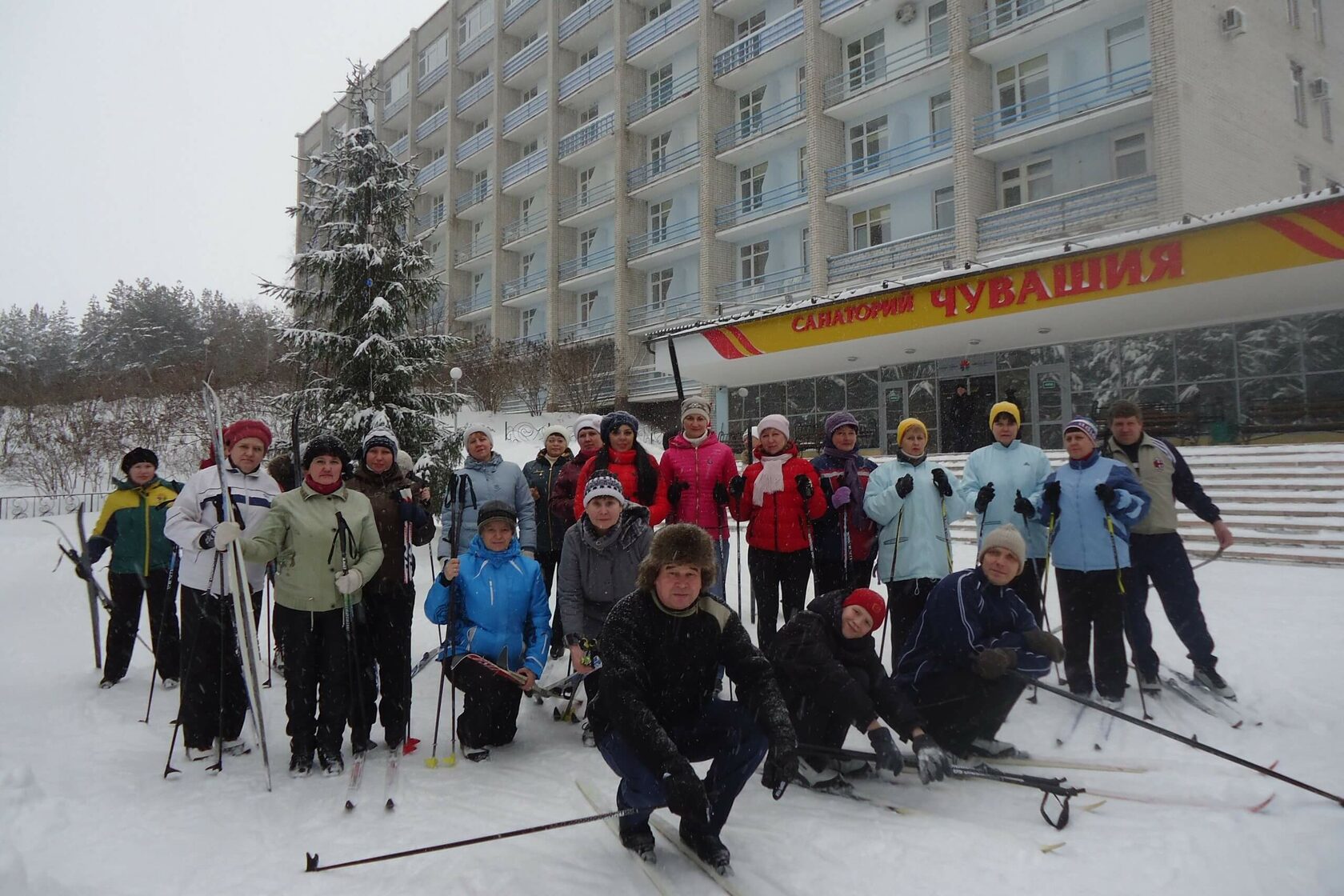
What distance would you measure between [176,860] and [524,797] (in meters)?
1.36

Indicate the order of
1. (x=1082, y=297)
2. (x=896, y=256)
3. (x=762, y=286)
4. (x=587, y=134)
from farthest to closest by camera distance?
(x=587, y=134)
(x=762, y=286)
(x=896, y=256)
(x=1082, y=297)

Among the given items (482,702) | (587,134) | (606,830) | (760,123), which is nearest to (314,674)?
(482,702)

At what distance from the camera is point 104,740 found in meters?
4.38

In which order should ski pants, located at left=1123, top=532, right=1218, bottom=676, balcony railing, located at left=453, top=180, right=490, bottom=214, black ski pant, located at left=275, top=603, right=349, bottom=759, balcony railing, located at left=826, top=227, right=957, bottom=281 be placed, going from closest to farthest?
black ski pant, located at left=275, top=603, right=349, bottom=759 < ski pants, located at left=1123, top=532, right=1218, bottom=676 < balcony railing, located at left=826, top=227, right=957, bottom=281 < balcony railing, located at left=453, top=180, right=490, bottom=214

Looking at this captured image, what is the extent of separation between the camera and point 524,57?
3256 centimetres

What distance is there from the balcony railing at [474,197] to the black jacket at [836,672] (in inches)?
1360

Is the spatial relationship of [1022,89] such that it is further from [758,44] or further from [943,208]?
[758,44]

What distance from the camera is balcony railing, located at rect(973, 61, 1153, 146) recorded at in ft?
51.8

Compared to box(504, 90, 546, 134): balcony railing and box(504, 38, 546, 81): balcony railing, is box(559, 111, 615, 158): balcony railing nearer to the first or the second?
box(504, 90, 546, 134): balcony railing

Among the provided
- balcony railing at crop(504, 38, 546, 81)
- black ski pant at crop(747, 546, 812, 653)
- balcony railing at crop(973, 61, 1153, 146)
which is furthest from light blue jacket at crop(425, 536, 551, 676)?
balcony railing at crop(504, 38, 546, 81)

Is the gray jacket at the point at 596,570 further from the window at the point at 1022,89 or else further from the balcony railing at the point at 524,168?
Answer: the balcony railing at the point at 524,168

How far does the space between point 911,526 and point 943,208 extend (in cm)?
1695

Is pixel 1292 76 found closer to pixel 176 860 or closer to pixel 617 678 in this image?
pixel 617 678

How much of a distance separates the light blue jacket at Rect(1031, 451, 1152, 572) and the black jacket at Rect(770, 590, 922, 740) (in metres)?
1.72
